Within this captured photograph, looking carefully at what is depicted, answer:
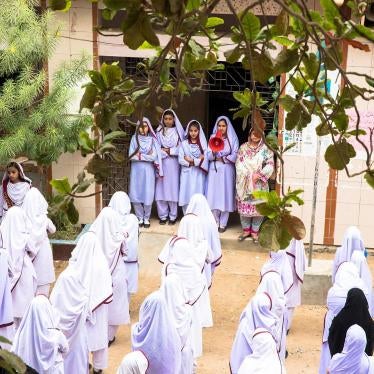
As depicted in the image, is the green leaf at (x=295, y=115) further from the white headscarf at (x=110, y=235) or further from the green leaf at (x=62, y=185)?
the white headscarf at (x=110, y=235)

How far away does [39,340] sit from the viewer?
614cm

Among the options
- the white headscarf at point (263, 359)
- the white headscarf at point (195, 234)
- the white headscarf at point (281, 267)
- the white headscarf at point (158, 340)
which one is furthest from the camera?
Result: the white headscarf at point (195, 234)

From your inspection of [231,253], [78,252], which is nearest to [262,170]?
[231,253]

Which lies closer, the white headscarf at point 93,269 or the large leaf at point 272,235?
the large leaf at point 272,235

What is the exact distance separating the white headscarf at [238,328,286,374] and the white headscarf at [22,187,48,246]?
3274 mm

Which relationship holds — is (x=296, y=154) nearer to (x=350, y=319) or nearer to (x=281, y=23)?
(x=350, y=319)

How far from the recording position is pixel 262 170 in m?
10.4

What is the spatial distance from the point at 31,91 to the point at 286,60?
6.70 m

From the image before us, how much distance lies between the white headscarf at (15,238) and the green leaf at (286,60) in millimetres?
5511

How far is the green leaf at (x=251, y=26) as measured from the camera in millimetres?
2924

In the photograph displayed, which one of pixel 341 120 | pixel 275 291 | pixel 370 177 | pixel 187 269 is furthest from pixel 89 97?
pixel 187 269

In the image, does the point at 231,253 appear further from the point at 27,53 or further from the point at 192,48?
the point at 192,48

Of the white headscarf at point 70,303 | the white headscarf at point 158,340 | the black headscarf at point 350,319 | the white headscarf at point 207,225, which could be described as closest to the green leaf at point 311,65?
the white headscarf at point 158,340

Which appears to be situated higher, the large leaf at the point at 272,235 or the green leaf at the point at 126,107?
the green leaf at the point at 126,107
